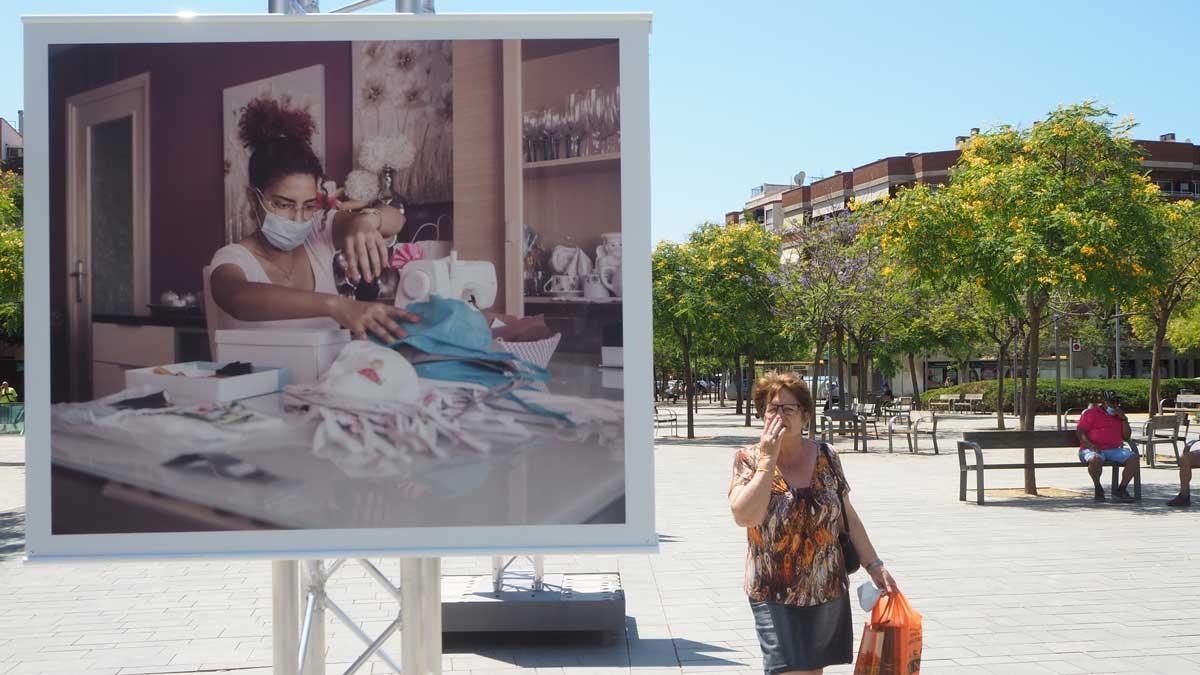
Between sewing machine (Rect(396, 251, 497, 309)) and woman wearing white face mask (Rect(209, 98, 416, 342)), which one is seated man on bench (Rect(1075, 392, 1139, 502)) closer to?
sewing machine (Rect(396, 251, 497, 309))

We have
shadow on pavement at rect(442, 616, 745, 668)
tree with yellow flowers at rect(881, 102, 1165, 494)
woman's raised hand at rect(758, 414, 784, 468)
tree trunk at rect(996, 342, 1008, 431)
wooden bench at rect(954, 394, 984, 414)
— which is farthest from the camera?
wooden bench at rect(954, 394, 984, 414)

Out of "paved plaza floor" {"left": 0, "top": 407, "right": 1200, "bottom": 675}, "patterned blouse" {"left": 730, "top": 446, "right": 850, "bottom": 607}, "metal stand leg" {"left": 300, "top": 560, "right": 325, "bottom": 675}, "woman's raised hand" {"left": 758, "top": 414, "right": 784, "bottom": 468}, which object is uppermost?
"woman's raised hand" {"left": 758, "top": 414, "right": 784, "bottom": 468}

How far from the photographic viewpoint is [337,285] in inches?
151

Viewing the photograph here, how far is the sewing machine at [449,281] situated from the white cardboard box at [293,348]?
29 centimetres

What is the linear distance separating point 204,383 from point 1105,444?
40.0 feet

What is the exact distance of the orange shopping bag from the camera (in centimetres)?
378

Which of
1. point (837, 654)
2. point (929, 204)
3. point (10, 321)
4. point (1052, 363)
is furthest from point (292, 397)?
point (1052, 363)

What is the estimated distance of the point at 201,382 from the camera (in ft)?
12.3

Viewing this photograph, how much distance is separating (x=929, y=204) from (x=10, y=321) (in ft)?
113

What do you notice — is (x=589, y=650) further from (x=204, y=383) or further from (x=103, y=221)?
(x=103, y=221)

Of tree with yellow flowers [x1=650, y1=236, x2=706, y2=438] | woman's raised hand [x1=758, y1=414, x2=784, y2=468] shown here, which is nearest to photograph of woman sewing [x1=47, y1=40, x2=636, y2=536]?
woman's raised hand [x1=758, y1=414, x2=784, y2=468]

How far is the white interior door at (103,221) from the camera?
12.5 ft

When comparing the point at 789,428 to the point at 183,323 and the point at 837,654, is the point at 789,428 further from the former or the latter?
the point at 183,323

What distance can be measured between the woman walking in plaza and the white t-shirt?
1.58 m
